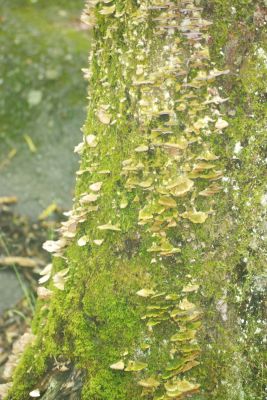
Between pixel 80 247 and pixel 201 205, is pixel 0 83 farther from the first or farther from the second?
pixel 201 205

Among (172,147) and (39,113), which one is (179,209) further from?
(39,113)

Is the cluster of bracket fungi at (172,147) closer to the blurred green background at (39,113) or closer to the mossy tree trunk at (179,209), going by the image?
the mossy tree trunk at (179,209)

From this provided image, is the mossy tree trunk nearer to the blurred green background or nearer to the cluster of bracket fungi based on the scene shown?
the cluster of bracket fungi

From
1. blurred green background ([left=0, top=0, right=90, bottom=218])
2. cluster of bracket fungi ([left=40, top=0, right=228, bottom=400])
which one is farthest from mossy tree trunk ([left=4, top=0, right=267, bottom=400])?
blurred green background ([left=0, top=0, right=90, bottom=218])

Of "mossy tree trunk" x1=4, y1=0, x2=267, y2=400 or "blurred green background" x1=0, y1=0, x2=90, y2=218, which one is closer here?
"mossy tree trunk" x1=4, y1=0, x2=267, y2=400

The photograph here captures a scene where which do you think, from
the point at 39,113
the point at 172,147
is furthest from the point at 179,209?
the point at 39,113

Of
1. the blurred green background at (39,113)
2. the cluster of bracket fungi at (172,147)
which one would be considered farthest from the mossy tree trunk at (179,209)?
the blurred green background at (39,113)
